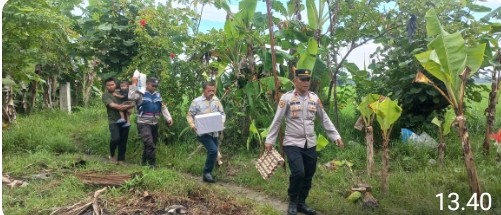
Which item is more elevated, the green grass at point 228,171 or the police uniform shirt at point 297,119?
the police uniform shirt at point 297,119

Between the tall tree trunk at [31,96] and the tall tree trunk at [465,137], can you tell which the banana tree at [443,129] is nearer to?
the tall tree trunk at [465,137]

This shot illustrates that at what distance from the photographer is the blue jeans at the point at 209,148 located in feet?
21.8

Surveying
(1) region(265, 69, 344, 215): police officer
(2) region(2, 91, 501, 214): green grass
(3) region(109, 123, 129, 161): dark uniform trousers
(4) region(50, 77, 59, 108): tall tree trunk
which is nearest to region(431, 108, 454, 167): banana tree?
(2) region(2, 91, 501, 214): green grass

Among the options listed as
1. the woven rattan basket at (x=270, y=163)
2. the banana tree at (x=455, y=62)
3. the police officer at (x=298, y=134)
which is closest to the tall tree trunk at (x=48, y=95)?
the woven rattan basket at (x=270, y=163)

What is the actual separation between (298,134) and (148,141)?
2822mm

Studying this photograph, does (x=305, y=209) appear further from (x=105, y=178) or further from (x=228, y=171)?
(x=105, y=178)

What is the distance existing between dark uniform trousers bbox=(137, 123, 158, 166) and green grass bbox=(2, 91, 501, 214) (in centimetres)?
24

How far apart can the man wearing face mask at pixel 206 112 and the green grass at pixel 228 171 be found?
0.26m

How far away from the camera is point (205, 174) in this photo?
6770mm

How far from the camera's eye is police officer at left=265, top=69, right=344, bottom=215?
16.7 ft

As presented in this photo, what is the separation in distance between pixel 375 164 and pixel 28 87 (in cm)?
860

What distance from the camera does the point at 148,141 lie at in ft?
23.5

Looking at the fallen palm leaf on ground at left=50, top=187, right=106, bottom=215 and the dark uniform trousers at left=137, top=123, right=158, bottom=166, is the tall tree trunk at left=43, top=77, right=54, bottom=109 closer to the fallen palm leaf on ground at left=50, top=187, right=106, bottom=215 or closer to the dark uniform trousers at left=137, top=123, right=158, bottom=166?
the dark uniform trousers at left=137, top=123, right=158, bottom=166

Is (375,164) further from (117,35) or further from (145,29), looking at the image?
(117,35)
